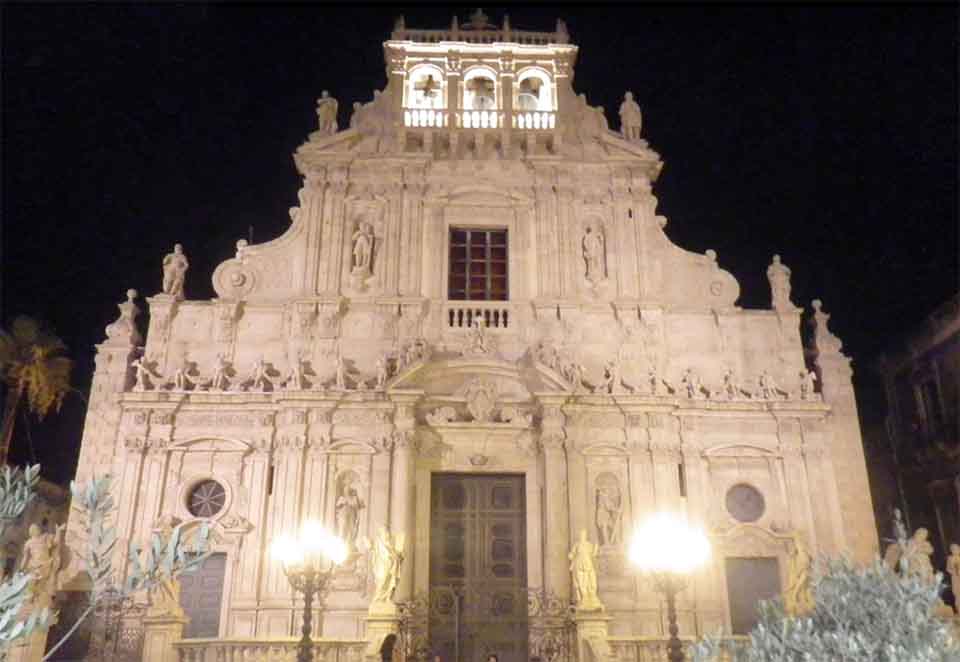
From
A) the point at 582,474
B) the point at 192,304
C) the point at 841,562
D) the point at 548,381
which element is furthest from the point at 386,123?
the point at 841,562

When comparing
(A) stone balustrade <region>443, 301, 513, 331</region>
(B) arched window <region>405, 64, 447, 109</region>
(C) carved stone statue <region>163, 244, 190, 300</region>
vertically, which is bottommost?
(A) stone balustrade <region>443, 301, 513, 331</region>

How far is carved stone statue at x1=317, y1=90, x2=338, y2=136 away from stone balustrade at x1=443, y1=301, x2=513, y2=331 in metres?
6.04

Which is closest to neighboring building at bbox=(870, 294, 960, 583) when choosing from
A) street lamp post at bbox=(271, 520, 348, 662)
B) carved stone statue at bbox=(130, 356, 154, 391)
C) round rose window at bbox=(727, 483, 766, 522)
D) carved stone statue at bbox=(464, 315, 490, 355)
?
round rose window at bbox=(727, 483, 766, 522)

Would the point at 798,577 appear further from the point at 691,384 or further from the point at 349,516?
the point at 349,516

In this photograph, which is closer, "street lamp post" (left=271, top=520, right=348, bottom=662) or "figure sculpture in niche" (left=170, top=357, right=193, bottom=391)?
"street lamp post" (left=271, top=520, right=348, bottom=662)

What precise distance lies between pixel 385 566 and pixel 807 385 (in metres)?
10.7

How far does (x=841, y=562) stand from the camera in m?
9.44

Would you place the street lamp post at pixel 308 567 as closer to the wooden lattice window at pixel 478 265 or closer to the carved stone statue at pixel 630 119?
the wooden lattice window at pixel 478 265

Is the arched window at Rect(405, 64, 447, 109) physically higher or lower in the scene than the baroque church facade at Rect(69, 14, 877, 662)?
higher

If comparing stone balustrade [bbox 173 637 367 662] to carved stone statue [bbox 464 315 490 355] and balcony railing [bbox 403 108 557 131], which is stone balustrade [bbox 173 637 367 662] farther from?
balcony railing [bbox 403 108 557 131]

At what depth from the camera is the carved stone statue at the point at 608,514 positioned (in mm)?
18984

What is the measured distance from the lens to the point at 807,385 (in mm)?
20547

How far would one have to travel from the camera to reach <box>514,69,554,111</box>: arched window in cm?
2427

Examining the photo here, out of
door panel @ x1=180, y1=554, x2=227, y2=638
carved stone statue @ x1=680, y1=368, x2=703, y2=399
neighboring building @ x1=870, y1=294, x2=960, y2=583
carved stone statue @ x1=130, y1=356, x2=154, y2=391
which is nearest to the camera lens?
door panel @ x1=180, y1=554, x2=227, y2=638
